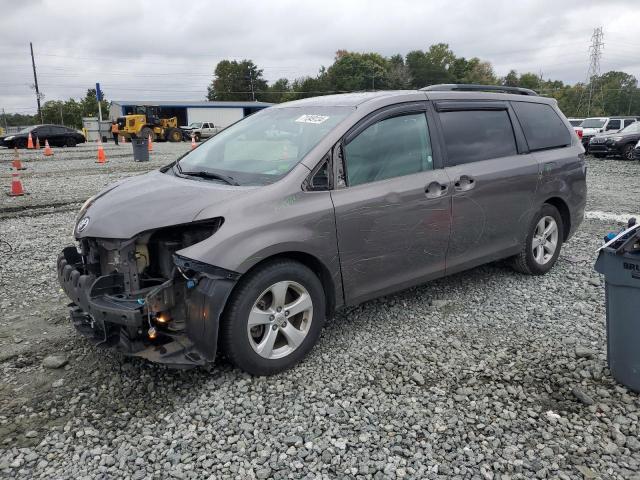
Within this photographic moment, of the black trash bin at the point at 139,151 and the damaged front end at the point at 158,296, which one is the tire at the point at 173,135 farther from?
the damaged front end at the point at 158,296

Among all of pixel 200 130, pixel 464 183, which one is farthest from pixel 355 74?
pixel 464 183

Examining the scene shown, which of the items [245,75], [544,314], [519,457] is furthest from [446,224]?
[245,75]

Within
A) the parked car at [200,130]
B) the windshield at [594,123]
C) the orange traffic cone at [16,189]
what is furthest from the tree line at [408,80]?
the orange traffic cone at [16,189]

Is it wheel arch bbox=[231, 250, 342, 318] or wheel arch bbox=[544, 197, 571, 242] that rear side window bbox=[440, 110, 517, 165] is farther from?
wheel arch bbox=[231, 250, 342, 318]

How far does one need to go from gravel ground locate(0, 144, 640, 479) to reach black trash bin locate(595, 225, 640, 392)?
167 mm

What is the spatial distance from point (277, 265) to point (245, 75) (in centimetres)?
10066

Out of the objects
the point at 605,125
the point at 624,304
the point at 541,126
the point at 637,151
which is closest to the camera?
the point at 624,304

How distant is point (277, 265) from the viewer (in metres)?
3.25

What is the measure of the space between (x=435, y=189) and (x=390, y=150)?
0.48 meters

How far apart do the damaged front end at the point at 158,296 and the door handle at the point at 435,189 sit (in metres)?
1.70

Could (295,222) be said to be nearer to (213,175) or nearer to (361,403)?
(213,175)

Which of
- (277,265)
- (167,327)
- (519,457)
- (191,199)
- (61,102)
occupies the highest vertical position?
(61,102)

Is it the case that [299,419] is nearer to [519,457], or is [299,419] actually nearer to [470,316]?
[519,457]

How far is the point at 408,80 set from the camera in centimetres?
9481
